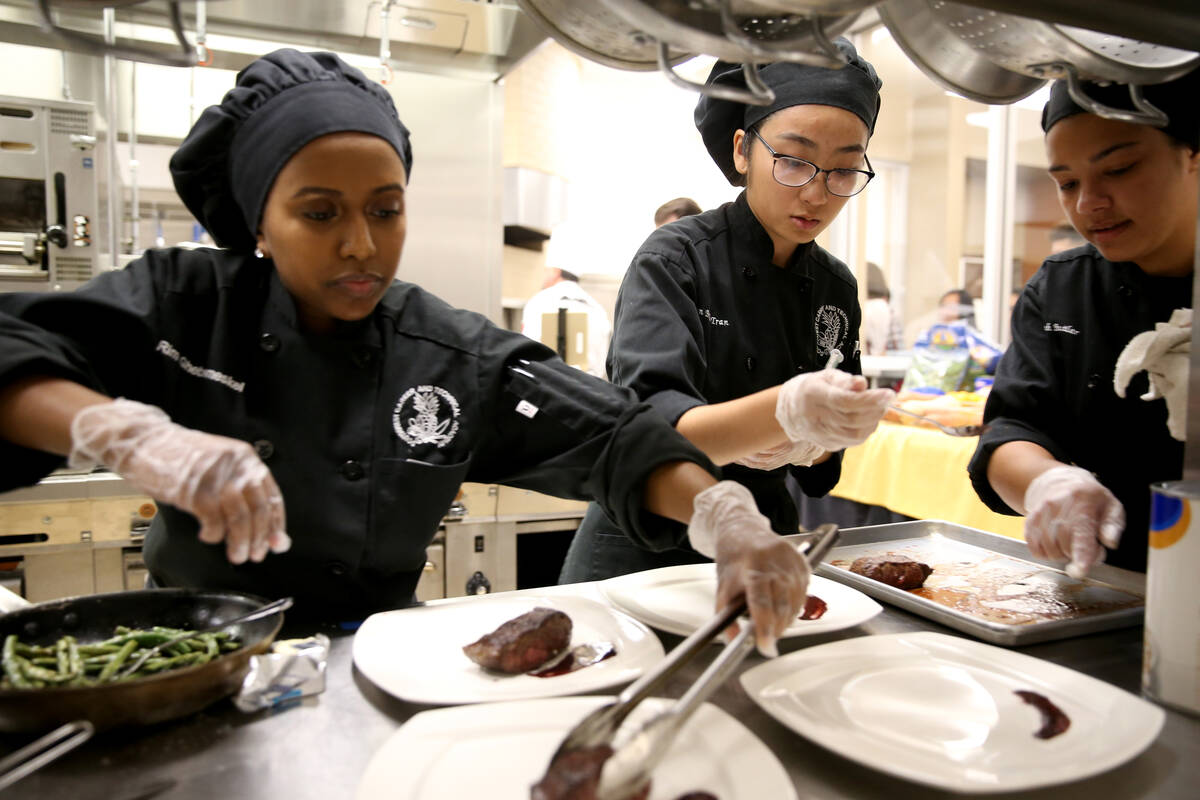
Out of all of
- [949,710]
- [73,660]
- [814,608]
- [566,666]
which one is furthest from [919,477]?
[73,660]

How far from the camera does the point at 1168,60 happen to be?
1.20 meters

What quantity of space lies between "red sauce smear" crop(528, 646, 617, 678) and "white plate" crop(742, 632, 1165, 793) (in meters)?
0.20

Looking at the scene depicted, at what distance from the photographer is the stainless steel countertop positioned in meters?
0.84

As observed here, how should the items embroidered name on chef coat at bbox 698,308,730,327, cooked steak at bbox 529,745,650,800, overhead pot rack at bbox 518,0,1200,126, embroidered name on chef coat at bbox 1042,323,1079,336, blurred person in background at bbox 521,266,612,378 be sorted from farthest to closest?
blurred person in background at bbox 521,266,612,378 < embroidered name on chef coat at bbox 698,308,730,327 < embroidered name on chef coat at bbox 1042,323,1079,336 < overhead pot rack at bbox 518,0,1200,126 < cooked steak at bbox 529,745,650,800

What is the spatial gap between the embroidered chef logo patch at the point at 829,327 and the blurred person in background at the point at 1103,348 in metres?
0.41

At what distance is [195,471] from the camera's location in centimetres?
99

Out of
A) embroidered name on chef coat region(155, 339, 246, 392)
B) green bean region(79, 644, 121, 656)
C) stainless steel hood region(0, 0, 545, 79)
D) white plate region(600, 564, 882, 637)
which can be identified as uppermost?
stainless steel hood region(0, 0, 545, 79)

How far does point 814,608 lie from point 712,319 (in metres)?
0.82

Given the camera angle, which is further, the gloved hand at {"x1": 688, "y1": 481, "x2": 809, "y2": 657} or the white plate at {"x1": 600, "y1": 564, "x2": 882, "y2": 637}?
the white plate at {"x1": 600, "y1": 564, "x2": 882, "y2": 637}

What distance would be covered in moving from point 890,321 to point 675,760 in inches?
266

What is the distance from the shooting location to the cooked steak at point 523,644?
1.09 m

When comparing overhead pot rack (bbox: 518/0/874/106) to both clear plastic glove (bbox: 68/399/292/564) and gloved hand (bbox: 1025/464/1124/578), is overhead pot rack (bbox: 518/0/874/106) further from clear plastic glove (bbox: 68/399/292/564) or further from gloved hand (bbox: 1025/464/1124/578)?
gloved hand (bbox: 1025/464/1124/578)

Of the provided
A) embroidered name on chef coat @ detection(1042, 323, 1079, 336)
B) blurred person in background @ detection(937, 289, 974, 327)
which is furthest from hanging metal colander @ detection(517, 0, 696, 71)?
blurred person in background @ detection(937, 289, 974, 327)

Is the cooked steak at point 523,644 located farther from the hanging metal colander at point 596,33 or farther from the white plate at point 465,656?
the hanging metal colander at point 596,33
